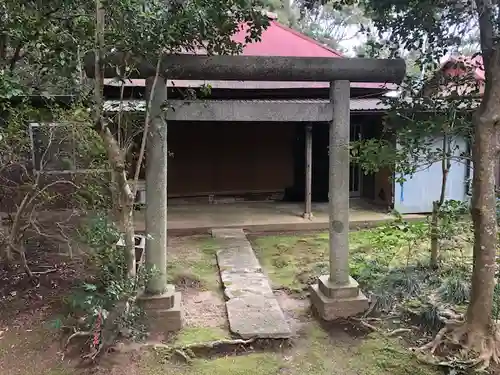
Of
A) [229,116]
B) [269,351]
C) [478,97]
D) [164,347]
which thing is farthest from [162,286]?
[478,97]

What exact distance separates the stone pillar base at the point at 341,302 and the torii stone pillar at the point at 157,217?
148 cm

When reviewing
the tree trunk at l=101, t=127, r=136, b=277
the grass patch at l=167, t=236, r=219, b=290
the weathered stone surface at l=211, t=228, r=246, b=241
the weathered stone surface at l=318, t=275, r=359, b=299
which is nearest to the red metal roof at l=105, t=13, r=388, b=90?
the weathered stone surface at l=211, t=228, r=246, b=241

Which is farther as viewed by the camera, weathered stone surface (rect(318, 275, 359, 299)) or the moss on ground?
the moss on ground

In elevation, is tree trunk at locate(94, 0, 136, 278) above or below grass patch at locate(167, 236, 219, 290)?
above

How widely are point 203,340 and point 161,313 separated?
0.49 m

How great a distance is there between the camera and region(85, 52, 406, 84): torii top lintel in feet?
14.4

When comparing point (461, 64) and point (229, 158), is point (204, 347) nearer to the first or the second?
point (461, 64)

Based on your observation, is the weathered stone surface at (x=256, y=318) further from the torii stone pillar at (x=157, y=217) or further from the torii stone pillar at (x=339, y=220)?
the torii stone pillar at (x=157, y=217)

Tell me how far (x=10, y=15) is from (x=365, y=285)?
4.86m

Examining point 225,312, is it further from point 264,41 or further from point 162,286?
point 264,41

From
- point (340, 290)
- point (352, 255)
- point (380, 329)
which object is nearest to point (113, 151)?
point (340, 290)

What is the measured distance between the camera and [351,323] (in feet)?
15.5

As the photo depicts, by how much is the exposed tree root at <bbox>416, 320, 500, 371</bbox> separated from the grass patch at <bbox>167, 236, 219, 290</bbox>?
2749 millimetres

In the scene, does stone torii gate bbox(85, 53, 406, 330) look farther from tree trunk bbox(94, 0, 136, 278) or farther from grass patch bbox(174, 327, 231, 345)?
tree trunk bbox(94, 0, 136, 278)
